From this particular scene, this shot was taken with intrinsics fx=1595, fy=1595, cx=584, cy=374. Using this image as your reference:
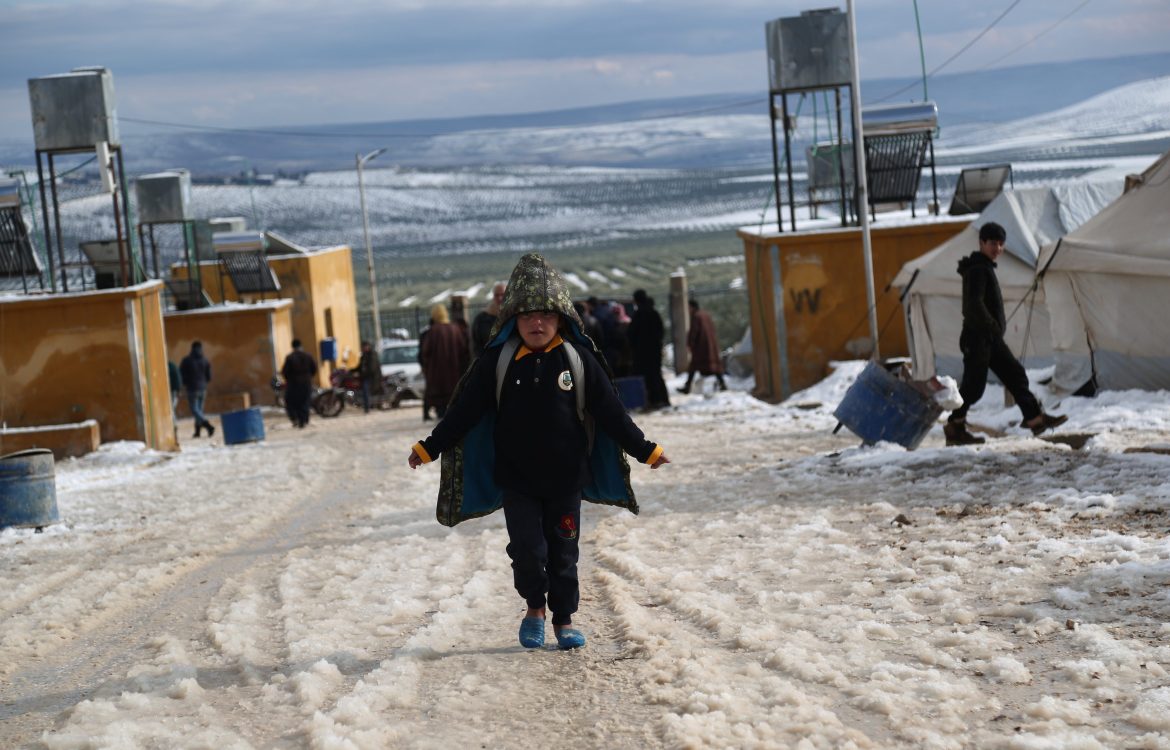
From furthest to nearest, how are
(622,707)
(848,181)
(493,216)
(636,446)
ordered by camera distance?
1. (493,216)
2. (848,181)
3. (636,446)
4. (622,707)

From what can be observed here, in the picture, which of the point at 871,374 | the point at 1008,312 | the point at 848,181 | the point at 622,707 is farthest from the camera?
the point at 848,181

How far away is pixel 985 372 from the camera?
12117mm

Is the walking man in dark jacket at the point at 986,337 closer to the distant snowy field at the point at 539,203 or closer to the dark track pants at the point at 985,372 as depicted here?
the dark track pants at the point at 985,372

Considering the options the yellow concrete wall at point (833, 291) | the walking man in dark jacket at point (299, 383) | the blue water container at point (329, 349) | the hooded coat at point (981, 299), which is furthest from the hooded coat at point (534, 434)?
the blue water container at point (329, 349)

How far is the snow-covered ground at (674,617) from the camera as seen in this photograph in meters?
5.32

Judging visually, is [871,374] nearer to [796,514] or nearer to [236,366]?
[796,514]

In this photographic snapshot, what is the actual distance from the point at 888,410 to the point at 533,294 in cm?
656

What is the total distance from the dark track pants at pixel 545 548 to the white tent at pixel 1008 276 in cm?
1118

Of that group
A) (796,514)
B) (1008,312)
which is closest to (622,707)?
(796,514)

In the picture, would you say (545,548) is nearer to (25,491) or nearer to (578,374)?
(578,374)

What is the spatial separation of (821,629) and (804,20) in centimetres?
1744

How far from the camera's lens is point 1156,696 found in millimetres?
5113

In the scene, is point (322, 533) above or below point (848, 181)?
below

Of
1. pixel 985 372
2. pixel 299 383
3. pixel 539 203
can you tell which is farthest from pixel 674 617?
pixel 539 203
